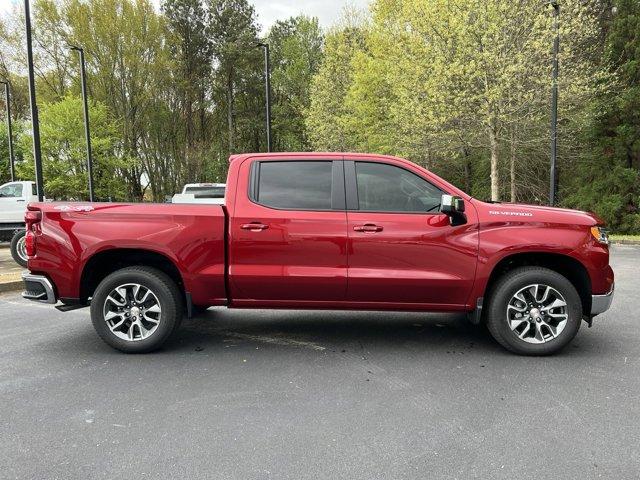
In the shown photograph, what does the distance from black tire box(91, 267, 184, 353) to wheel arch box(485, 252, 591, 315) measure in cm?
302

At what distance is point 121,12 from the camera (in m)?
33.8

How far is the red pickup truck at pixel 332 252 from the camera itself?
4.67 meters

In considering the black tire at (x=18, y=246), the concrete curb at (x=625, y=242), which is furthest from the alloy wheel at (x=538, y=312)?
the concrete curb at (x=625, y=242)

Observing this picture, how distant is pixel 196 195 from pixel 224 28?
31.5 meters

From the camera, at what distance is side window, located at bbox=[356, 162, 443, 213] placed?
4789 millimetres

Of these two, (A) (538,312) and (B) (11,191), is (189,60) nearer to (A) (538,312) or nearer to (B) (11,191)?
(B) (11,191)

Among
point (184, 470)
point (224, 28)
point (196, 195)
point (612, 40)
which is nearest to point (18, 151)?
point (224, 28)

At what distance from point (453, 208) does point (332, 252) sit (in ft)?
3.80

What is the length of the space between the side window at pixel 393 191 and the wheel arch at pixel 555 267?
2.88 ft

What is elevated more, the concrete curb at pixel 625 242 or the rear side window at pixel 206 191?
the rear side window at pixel 206 191

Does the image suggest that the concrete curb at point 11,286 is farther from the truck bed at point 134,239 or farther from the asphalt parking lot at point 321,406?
the truck bed at point 134,239

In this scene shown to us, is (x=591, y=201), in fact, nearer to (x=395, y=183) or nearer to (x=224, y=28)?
(x=395, y=183)

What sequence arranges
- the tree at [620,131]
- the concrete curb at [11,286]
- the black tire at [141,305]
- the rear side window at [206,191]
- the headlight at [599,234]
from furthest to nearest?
the tree at [620,131] < the rear side window at [206,191] < the concrete curb at [11,286] < the black tire at [141,305] < the headlight at [599,234]

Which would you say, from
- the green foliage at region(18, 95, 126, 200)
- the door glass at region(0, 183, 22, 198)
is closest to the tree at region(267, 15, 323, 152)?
the green foliage at region(18, 95, 126, 200)
